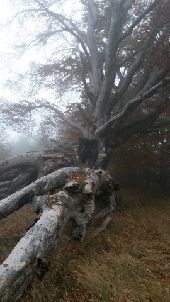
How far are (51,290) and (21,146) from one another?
4058 cm

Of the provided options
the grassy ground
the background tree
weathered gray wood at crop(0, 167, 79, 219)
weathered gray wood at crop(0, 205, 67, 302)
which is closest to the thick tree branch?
the background tree

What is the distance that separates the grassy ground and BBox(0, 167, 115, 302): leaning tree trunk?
0.38 m

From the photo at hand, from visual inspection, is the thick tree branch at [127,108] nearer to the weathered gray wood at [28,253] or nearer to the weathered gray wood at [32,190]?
the weathered gray wood at [32,190]

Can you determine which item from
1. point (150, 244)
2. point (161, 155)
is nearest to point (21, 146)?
point (161, 155)

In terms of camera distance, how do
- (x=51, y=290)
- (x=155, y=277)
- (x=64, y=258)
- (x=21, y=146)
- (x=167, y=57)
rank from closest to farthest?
(x=51, y=290), (x=155, y=277), (x=64, y=258), (x=167, y=57), (x=21, y=146)

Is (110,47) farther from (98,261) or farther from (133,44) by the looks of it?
(98,261)

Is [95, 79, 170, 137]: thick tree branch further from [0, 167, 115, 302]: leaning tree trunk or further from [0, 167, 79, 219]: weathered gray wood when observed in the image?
[0, 167, 79, 219]: weathered gray wood


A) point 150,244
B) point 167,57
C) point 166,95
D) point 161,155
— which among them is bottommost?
point 150,244

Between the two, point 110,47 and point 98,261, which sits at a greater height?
point 110,47

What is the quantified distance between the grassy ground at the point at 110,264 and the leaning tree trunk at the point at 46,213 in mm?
378

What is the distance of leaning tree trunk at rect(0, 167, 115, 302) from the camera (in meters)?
4.38

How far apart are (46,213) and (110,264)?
1.38 metres

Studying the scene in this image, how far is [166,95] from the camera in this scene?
1405cm

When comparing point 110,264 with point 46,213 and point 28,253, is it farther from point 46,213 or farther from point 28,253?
point 28,253
